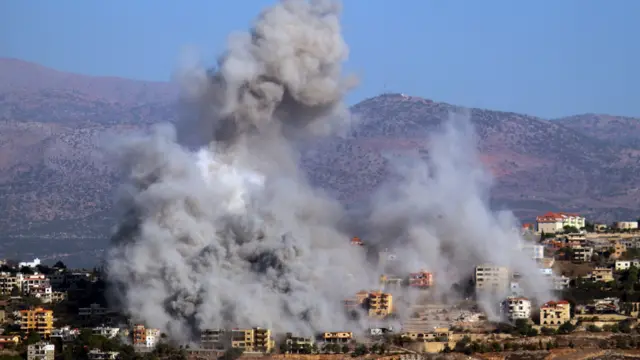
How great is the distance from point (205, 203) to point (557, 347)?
10.4 m

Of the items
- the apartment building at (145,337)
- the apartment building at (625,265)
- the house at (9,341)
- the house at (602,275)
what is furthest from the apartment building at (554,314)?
the house at (9,341)

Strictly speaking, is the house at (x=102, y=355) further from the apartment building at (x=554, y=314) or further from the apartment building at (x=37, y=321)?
the apartment building at (x=554, y=314)

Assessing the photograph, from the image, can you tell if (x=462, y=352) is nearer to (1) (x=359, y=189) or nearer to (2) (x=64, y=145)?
(1) (x=359, y=189)

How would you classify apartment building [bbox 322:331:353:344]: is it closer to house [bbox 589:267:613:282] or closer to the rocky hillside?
house [bbox 589:267:613:282]

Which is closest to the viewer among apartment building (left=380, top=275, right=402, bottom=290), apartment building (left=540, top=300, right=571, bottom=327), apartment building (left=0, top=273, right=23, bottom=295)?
apartment building (left=540, top=300, right=571, bottom=327)

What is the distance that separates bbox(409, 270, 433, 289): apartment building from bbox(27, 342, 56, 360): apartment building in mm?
10757

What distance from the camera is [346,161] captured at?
3748 inches

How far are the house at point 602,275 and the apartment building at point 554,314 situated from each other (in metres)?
5.31

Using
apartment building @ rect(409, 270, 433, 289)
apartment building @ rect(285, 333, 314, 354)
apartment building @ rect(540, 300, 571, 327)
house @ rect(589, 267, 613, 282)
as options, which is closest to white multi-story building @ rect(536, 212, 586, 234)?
house @ rect(589, 267, 613, 282)

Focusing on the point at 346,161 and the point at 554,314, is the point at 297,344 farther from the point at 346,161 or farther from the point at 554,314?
the point at 346,161

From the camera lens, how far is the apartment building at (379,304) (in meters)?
44.8

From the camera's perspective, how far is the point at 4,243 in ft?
256

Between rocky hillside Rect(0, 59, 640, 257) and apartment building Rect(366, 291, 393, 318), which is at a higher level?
rocky hillside Rect(0, 59, 640, 257)

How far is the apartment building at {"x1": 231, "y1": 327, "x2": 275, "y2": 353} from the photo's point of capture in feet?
137
